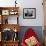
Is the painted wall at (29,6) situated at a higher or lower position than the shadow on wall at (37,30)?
higher

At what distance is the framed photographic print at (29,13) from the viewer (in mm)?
5738

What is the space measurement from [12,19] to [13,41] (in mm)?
845

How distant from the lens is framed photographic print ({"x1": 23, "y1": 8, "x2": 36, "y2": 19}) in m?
5.74

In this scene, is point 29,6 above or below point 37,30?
above

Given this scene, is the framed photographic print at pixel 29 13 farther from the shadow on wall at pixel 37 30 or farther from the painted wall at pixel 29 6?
the shadow on wall at pixel 37 30

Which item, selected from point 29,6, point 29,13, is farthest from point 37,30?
point 29,6

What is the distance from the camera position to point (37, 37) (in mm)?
5594

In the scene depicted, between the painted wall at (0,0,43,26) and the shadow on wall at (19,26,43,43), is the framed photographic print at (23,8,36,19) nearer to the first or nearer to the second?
the painted wall at (0,0,43,26)

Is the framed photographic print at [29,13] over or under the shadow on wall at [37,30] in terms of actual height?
over

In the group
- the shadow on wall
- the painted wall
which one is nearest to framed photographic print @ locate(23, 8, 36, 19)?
the painted wall

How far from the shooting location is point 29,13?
5746 millimetres

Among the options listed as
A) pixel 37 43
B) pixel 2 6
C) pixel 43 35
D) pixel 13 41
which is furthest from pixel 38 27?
pixel 2 6

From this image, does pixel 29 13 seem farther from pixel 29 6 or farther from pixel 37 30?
pixel 37 30

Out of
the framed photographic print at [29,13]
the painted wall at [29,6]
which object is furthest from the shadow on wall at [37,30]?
the framed photographic print at [29,13]
